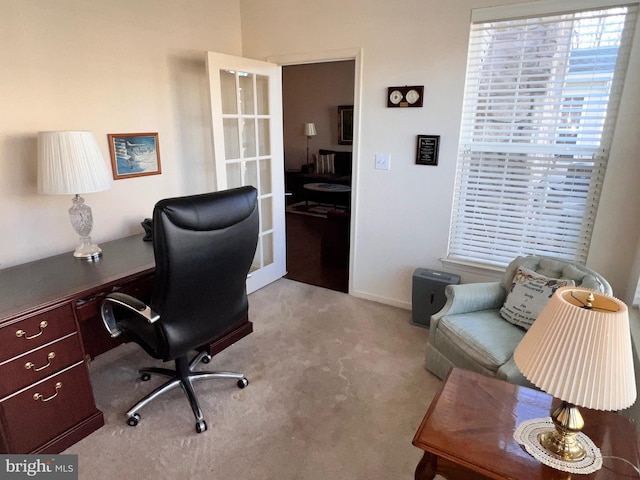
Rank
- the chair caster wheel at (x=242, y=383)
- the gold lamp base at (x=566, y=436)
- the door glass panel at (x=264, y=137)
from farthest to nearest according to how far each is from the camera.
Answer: the door glass panel at (x=264, y=137) < the chair caster wheel at (x=242, y=383) < the gold lamp base at (x=566, y=436)

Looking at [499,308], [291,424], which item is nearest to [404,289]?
[499,308]

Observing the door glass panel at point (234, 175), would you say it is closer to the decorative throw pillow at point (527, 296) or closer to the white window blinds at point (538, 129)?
the white window blinds at point (538, 129)

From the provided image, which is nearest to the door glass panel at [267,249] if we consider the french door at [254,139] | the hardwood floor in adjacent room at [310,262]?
the french door at [254,139]

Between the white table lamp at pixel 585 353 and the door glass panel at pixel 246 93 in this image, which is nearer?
the white table lamp at pixel 585 353

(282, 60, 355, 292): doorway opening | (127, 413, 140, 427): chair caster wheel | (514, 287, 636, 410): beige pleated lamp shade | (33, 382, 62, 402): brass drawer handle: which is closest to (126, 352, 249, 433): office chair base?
(127, 413, 140, 427): chair caster wheel

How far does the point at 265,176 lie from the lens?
3494 mm

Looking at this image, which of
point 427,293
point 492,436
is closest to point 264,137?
point 427,293

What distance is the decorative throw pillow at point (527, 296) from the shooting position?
83.3 inches

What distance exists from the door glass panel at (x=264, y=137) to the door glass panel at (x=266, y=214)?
421mm

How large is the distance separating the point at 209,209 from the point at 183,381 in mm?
1069

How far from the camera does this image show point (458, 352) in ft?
6.89

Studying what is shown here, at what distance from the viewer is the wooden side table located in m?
1.08

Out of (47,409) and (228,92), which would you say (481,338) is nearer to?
(47,409)

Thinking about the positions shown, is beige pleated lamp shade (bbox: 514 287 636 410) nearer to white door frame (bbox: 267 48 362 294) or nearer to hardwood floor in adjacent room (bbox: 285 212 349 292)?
white door frame (bbox: 267 48 362 294)
